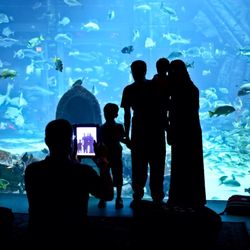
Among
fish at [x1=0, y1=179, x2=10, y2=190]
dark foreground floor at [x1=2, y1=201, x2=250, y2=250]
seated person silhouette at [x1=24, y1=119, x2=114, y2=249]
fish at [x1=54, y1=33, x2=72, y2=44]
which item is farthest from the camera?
fish at [x1=54, y1=33, x2=72, y2=44]

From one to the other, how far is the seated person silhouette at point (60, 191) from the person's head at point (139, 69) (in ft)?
8.00

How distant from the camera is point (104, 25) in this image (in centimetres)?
3834

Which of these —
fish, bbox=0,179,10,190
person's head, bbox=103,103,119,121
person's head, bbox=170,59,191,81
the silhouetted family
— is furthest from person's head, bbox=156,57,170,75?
fish, bbox=0,179,10,190

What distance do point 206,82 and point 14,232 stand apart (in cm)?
3471

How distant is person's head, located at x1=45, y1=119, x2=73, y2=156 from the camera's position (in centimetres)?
210

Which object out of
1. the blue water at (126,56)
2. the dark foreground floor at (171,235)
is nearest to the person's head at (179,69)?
the dark foreground floor at (171,235)

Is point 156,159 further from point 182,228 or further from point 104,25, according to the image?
point 104,25

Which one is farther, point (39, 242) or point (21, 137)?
point (21, 137)

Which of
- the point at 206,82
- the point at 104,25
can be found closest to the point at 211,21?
the point at 206,82

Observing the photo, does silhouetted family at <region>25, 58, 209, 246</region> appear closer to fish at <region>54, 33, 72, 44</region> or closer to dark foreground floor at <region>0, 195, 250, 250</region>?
dark foreground floor at <region>0, 195, 250, 250</region>

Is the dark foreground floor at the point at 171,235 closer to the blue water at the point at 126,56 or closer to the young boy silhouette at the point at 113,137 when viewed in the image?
the young boy silhouette at the point at 113,137

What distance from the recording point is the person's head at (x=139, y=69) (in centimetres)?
442

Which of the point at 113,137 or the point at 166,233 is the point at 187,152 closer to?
the point at 113,137

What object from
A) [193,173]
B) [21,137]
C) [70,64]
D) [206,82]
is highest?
[70,64]
